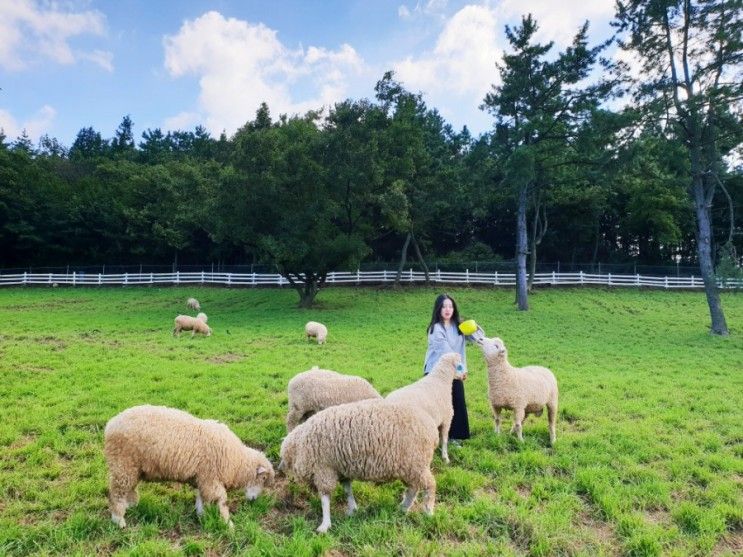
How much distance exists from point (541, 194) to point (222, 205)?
18.8m

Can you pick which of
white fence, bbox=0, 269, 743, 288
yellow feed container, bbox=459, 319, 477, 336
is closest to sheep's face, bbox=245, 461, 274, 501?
yellow feed container, bbox=459, 319, 477, 336

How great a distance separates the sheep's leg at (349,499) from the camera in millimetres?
4191

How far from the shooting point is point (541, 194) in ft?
94.1

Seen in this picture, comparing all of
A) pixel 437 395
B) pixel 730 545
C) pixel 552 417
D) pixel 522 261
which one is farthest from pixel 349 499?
pixel 522 261

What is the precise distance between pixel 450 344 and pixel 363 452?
2275mm

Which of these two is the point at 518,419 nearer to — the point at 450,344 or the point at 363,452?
the point at 450,344

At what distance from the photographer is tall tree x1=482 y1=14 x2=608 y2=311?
2075 cm

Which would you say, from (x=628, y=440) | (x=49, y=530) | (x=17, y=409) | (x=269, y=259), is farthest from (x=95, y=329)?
(x=628, y=440)

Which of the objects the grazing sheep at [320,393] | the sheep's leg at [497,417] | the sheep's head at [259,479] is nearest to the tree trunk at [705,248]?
the sheep's leg at [497,417]

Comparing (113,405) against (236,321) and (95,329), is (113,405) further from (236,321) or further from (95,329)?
(236,321)

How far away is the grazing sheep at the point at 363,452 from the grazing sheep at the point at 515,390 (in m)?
2.29

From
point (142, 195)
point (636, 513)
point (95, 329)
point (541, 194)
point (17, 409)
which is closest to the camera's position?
point (636, 513)

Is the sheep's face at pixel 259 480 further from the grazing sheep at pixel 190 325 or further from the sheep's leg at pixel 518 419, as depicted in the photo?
the grazing sheep at pixel 190 325

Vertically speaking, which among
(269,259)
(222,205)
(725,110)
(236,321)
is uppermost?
(725,110)
